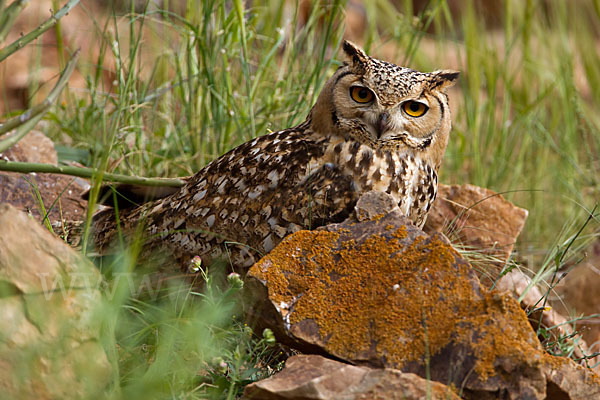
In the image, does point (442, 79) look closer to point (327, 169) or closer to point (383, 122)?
point (383, 122)

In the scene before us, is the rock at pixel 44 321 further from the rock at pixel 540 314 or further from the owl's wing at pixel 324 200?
the rock at pixel 540 314

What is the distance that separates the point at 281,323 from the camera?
1.82 m

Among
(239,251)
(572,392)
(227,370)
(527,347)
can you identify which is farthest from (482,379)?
(239,251)

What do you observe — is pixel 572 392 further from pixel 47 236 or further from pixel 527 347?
pixel 47 236

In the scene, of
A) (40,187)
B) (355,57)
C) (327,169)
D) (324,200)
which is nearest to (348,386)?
(324,200)

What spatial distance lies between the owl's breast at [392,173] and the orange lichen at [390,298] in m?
0.38

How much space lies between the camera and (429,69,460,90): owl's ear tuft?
2436 mm

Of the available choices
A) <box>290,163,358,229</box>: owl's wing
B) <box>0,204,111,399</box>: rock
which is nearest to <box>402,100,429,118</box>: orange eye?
<box>290,163,358,229</box>: owl's wing

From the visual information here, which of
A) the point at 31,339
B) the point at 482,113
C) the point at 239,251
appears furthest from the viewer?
the point at 482,113

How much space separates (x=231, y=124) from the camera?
3.47 metres

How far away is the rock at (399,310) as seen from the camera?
1637mm

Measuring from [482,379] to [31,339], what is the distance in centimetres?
110

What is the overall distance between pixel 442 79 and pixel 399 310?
1073 mm

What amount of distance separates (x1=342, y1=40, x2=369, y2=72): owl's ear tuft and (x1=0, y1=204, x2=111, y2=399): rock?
131 cm
